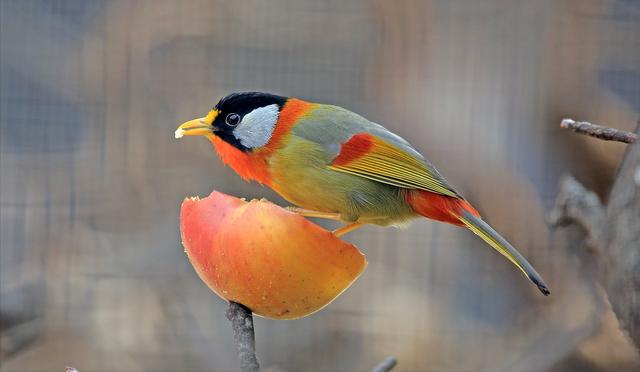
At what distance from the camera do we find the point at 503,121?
327 centimetres

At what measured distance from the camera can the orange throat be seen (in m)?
1.70

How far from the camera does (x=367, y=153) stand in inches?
67.6

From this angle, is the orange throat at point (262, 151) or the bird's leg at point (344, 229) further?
the orange throat at point (262, 151)

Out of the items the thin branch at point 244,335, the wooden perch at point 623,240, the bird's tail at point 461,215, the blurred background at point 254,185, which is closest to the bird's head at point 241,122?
the bird's tail at point 461,215

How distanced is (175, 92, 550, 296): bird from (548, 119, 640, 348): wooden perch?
230mm

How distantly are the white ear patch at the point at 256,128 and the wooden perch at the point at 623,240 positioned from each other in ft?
2.02

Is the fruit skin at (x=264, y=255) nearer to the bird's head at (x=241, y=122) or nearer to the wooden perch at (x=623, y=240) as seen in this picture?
the bird's head at (x=241, y=122)

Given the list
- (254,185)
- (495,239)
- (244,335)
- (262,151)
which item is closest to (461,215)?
(495,239)

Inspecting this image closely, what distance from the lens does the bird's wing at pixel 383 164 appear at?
1674 mm

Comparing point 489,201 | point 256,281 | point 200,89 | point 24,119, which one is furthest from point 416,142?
point 256,281

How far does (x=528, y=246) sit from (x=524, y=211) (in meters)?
0.13

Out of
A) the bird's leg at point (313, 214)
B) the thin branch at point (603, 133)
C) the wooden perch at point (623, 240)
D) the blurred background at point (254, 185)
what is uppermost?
the thin branch at point (603, 133)

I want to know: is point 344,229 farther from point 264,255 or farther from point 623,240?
point 623,240

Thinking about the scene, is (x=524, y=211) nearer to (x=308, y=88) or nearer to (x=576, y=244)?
(x=576, y=244)
